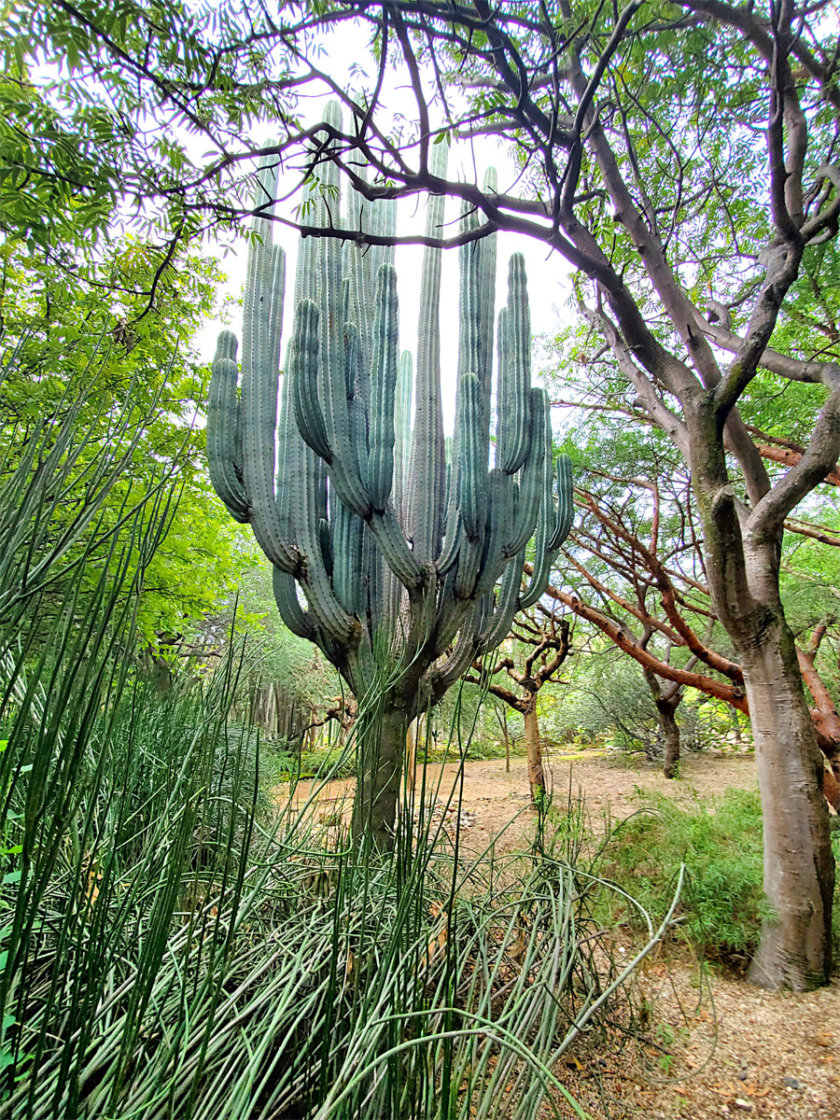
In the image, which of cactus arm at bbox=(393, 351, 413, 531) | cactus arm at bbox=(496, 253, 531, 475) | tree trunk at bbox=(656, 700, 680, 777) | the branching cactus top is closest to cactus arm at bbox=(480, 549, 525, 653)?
the branching cactus top

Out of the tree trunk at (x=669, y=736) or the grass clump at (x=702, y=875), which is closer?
the grass clump at (x=702, y=875)

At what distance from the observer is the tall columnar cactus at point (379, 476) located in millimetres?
2752

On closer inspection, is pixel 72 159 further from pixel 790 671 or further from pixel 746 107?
pixel 746 107

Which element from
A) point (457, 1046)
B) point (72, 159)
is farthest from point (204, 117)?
point (457, 1046)

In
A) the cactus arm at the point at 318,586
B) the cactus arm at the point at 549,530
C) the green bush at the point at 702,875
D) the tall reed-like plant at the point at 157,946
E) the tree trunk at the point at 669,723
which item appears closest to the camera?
the tall reed-like plant at the point at 157,946

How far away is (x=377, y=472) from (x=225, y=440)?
0.89m

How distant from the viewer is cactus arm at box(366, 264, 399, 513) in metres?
2.71

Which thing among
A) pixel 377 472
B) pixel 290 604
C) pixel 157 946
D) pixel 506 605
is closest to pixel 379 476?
pixel 377 472

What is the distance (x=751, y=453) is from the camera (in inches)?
116

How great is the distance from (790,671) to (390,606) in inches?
75.8

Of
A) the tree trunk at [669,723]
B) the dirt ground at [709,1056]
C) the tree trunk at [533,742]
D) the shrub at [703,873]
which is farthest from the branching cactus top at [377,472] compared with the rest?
the tree trunk at [669,723]

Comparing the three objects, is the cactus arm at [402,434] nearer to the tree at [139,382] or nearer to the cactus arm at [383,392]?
the cactus arm at [383,392]

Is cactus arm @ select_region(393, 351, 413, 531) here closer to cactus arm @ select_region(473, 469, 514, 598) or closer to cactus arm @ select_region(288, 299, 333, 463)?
cactus arm @ select_region(473, 469, 514, 598)

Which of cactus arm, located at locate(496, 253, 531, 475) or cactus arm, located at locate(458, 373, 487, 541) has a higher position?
cactus arm, located at locate(496, 253, 531, 475)
